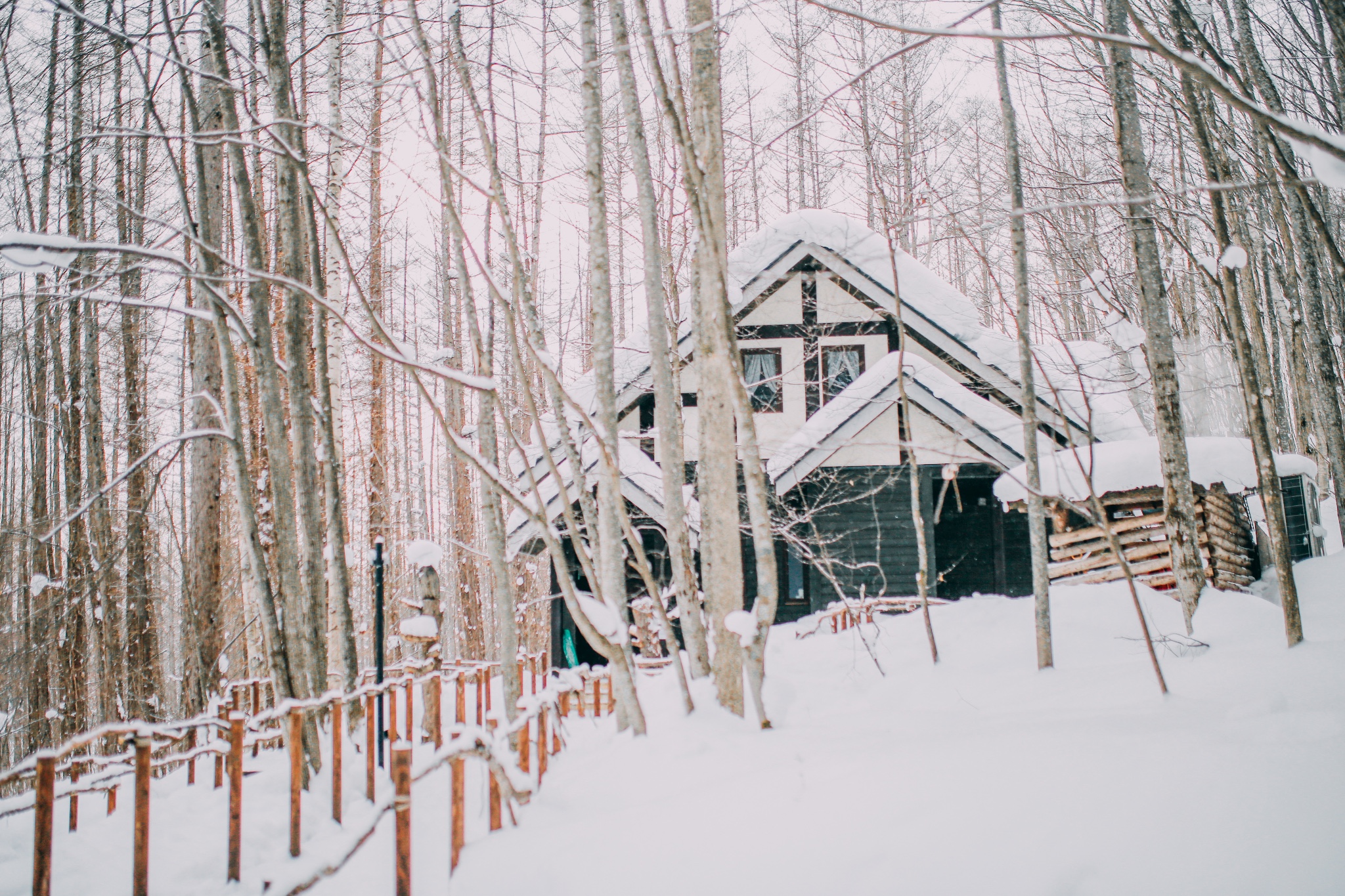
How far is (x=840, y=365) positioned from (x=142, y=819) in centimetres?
1179

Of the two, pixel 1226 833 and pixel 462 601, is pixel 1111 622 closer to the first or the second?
pixel 1226 833

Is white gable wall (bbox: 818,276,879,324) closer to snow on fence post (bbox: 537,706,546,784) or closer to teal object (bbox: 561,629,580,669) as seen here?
teal object (bbox: 561,629,580,669)

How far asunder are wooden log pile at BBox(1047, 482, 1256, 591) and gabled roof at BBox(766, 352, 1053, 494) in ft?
3.77

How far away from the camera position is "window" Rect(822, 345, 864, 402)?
13141 mm

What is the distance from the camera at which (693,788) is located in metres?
3.26

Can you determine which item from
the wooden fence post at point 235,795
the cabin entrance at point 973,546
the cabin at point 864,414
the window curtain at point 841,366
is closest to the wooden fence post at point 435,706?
the wooden fence post at point 235,795

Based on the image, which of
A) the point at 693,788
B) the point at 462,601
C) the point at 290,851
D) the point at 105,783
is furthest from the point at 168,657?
the point at 693,788

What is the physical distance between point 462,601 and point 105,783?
12.0 meters

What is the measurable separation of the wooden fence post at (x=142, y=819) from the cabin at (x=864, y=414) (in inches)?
266

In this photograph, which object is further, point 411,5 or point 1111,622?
point 1111,622

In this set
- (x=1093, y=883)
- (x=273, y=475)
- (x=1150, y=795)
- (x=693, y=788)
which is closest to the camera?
(x=1093, y=883)

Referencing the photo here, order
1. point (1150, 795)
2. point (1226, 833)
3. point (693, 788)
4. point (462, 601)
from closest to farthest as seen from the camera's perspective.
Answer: point (1226, 833) < point (1150, 795) < point (693, 788) < point (462, 601)

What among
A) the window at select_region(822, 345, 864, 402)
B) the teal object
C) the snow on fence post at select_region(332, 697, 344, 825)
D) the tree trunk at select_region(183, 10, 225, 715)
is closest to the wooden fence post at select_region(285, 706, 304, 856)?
the snow on fence post at select_region(332, 697, 344, 825)

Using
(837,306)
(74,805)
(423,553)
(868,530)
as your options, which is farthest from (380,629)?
(837,306)
